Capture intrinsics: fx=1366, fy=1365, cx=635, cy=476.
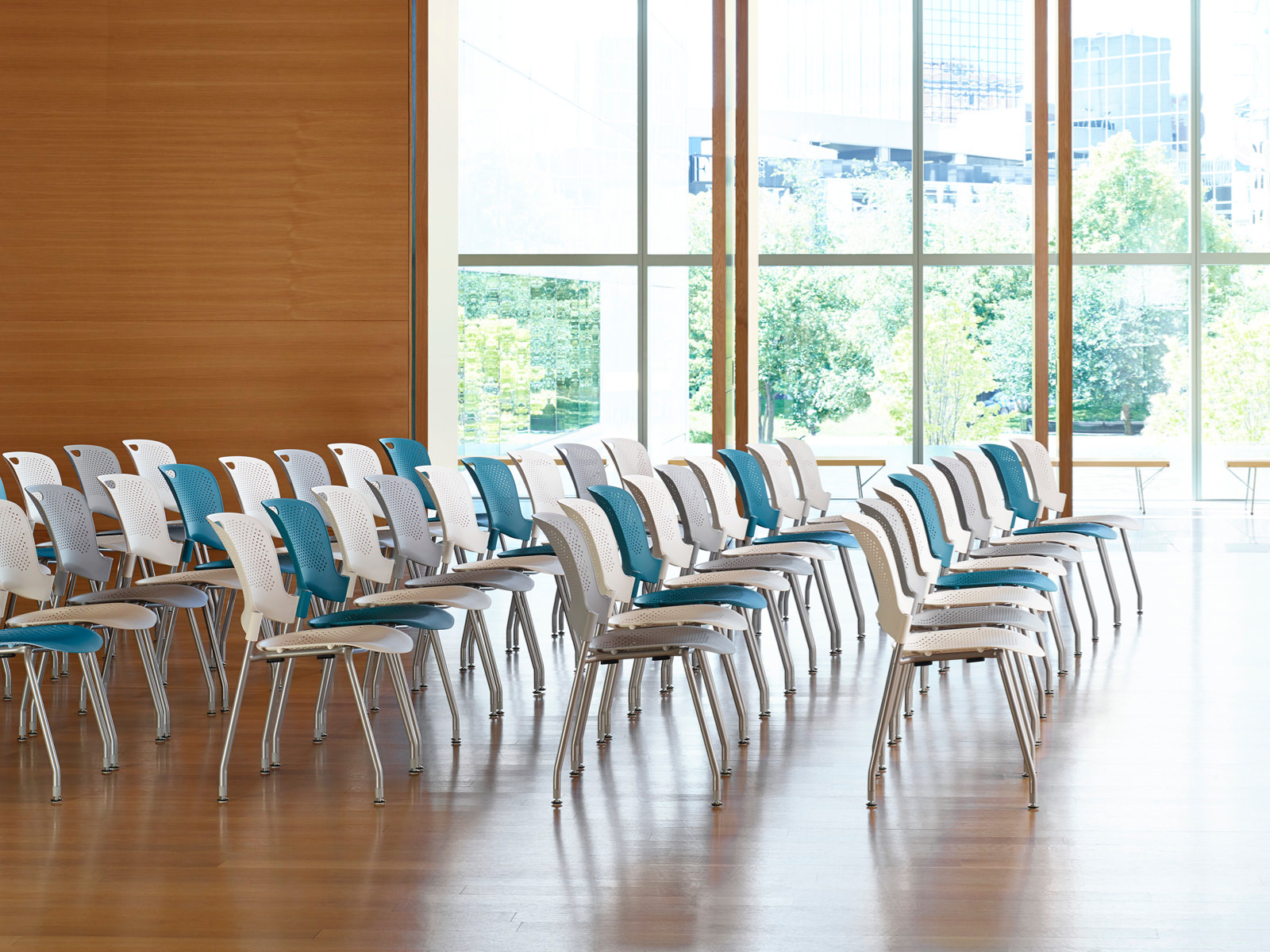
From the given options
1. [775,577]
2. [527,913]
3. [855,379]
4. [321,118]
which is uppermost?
[321,118]

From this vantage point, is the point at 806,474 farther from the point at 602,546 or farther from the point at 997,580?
the point at 602,546

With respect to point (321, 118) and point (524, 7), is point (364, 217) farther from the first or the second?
point (524, 7)

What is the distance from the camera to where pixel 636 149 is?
13164 millimetres

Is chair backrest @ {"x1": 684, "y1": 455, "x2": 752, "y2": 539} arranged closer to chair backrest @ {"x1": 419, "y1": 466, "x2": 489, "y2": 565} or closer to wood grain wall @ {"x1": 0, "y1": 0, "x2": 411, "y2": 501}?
chair backrest @ {"x1": 419, "y1": 466, "x2": 489, "y2": 565}

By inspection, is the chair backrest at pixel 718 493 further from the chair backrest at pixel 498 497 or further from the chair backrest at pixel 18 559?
the chair backrest at pixel 18 559

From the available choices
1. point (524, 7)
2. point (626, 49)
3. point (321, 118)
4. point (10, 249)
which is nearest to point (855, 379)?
point (626, 49)

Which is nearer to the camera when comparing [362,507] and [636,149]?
[362,507]

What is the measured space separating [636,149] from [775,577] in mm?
8205

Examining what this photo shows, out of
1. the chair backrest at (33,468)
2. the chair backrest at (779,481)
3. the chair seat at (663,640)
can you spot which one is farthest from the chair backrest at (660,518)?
the chair backrest at (33,468)

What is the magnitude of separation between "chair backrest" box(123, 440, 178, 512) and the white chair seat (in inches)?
124

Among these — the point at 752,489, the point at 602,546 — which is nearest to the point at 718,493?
the point at 752,489

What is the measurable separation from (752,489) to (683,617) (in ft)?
9.63

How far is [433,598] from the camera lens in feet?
18.3

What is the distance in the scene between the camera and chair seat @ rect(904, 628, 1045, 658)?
4559mm
